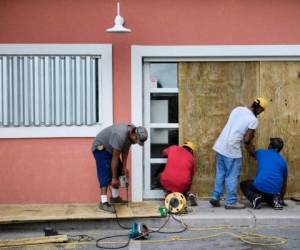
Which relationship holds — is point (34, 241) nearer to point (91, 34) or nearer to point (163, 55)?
point (91, 34)

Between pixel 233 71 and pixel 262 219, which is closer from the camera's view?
pixel 262 219

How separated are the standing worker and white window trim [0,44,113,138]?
2.10 feet

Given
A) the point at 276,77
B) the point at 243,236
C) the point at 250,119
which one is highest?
the point at 276,77

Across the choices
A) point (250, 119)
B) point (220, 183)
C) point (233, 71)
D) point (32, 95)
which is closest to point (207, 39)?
point (233, 71)

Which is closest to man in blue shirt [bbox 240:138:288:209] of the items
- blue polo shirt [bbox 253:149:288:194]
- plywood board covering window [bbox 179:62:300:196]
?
blue polo shirt [bbox 253:149:288:194]

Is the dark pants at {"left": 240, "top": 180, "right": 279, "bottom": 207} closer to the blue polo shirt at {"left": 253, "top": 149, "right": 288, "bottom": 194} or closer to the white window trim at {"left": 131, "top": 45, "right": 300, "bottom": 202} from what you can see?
the blue polo shirt at {"left": 253, "top": 149, "right": 288, "bottom": 194}

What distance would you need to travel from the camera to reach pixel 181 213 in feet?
31.8

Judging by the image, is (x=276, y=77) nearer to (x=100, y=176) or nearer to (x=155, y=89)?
(x=155, y=89)

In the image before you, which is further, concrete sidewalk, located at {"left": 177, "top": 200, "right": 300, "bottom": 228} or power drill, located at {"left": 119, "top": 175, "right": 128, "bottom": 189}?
power drill, located at {"left": 119, "top": 175, "right": 128, "bottom": 189}

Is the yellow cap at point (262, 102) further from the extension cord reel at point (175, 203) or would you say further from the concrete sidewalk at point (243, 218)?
the extension cord reel at point (175, 203)

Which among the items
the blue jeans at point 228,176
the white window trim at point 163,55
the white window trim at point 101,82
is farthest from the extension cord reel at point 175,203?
the white window trim at point 101,82

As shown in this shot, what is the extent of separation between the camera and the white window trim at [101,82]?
10.3 metres

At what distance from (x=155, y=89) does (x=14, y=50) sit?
2303mm

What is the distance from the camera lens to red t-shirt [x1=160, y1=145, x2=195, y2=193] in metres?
10.0
